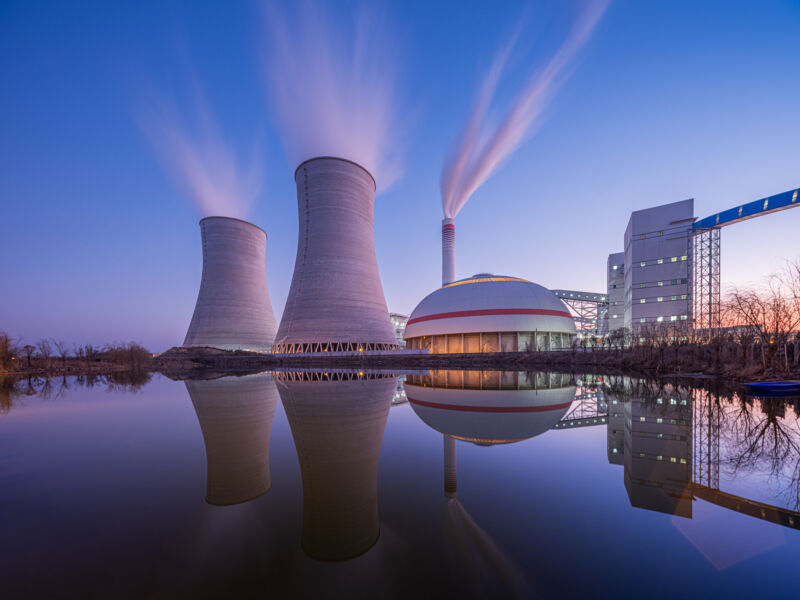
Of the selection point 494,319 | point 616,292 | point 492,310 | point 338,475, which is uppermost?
point 616,292

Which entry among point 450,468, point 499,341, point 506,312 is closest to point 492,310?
point 506,312

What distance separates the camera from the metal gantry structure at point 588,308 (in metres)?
52.8

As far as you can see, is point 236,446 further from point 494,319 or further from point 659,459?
point 494,319

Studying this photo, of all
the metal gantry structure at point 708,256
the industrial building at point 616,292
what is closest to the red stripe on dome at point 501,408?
the metal gantry structure at point 708,256

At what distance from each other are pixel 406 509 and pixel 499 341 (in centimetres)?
3198

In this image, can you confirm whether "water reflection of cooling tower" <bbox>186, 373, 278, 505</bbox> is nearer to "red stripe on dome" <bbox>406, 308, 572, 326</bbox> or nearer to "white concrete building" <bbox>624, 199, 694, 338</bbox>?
"red stripe on dome" <bbox>406, 308, 572, 326</bbox>

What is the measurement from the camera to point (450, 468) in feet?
13.4

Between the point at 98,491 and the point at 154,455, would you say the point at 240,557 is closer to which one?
the point at 98,491

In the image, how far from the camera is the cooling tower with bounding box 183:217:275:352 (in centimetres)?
3102

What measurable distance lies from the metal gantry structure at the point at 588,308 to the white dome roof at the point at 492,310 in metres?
15.2

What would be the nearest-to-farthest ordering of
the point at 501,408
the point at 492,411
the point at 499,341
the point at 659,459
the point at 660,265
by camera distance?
the point at 659,459
the point at 492,411
the point at 501,408
the point at 499,341
the point at 660,265

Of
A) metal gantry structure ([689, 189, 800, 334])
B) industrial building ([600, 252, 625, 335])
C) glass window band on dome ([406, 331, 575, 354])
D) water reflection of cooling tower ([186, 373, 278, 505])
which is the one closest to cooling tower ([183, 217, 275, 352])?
glass window band on dome ([406, 331, 575, 354])

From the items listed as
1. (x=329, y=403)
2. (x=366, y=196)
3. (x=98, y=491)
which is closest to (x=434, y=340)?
(x=366, y=196)

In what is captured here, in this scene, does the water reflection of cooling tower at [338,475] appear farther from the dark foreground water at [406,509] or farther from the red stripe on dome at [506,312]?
the red stripe on dome at [506,312]
